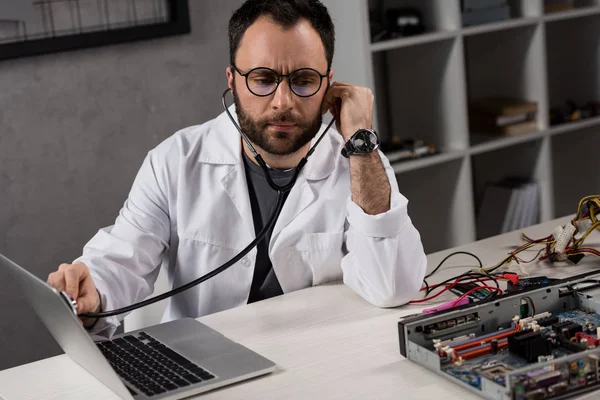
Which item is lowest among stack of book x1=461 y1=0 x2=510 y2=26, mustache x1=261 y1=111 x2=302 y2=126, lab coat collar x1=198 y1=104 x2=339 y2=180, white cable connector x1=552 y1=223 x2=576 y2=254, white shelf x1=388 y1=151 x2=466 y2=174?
white cable connector x1=552 y1=223 x2=576 y2=254

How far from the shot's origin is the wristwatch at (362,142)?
5.89ft

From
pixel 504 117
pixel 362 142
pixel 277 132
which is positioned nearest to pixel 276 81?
pixel 277 132

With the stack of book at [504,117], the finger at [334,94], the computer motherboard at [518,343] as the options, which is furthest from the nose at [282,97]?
the stack of book at [504,117]

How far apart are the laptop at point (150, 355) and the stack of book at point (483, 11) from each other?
6.64ft

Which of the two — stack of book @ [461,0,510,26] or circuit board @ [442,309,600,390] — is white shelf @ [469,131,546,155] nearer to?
stack of book @ [461,0,510,26]

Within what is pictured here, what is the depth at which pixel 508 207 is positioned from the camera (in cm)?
351

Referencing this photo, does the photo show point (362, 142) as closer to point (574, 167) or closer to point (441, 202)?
point (441, 202)

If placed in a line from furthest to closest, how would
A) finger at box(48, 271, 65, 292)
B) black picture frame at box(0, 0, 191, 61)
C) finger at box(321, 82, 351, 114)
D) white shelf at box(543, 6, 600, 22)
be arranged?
1. white shelf at box(543, 6, 600, 22)
2. black picture frame at box(0, 0, 191, 61)
3. finger at box(321, 82, 351, 114)
4. finger at box(48, 271, 65, 292)

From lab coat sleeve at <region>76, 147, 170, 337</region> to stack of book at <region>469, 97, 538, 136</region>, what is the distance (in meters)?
1.80

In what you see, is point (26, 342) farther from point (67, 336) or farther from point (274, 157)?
point (67, 336)

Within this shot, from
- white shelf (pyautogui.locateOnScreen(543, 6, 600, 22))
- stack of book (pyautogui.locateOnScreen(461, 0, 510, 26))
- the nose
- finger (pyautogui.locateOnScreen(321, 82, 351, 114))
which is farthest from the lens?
white shelf (pyautogui.locateOnScreen(543, 6, 600, 22))

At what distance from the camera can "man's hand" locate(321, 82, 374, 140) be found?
1826 millimetres

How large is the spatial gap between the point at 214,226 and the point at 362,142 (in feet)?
1.28

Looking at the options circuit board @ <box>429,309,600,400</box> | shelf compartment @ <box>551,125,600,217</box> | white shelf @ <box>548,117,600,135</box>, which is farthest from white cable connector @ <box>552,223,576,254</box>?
shelf compartment @ <box>551,125,600,217</box>
